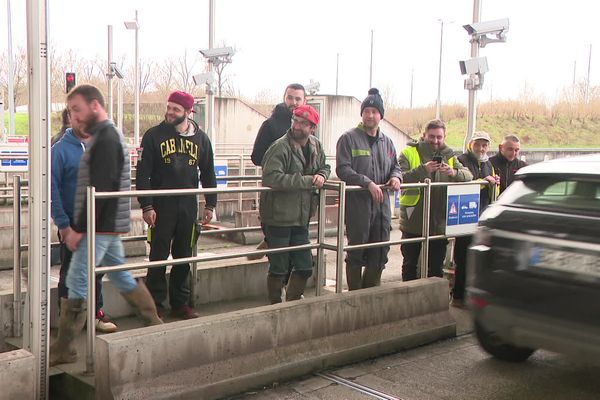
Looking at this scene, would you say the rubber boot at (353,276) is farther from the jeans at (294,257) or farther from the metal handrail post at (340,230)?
the metal handrail post at (340,230)

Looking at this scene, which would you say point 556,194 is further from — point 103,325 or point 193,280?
point 103,325

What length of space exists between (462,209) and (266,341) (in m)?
2.71

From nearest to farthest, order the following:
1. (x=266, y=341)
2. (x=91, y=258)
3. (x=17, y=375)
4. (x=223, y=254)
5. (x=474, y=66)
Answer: (x=17, y=375), (x=91, y=258), (x=266, y=341), (x=223, y=254), (x=474, y=66)

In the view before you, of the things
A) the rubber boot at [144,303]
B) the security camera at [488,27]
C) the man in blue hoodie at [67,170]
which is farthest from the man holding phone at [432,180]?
the security camera at [488,27]

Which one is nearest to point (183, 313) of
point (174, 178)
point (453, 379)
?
point (174, 178)

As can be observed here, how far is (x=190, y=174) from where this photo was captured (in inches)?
208

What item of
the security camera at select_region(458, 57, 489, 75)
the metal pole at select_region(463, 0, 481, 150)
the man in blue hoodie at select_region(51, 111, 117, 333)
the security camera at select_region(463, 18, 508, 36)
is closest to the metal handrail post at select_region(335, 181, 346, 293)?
the man in blue hoodie at select_region(51, 111, 117, 333)

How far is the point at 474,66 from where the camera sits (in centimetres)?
1012

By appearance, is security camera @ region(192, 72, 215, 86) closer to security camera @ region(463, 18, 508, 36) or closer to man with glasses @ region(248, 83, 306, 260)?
security camera @ region(463, 18, 508, 36)

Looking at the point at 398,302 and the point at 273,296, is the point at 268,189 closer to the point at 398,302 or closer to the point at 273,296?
the point at 273,296

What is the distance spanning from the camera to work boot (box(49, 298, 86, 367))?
14.3 feet

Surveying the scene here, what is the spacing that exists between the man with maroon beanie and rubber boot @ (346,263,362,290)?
1476 millimetres

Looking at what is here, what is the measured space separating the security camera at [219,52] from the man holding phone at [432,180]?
10227 mm

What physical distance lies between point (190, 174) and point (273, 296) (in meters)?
1.23
